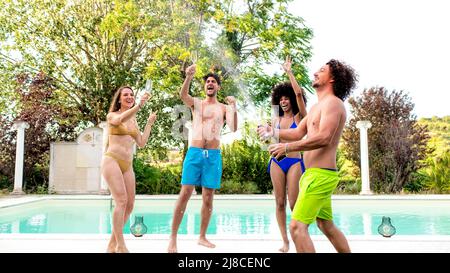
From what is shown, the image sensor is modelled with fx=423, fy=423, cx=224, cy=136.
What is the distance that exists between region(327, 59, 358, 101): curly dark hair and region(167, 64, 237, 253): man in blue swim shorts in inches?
50.7

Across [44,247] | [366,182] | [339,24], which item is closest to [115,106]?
[44,247]

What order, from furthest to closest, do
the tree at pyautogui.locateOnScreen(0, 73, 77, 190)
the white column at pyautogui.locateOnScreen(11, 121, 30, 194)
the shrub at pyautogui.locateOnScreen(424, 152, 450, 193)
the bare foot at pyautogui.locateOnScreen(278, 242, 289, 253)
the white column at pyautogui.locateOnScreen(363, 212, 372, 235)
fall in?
the shrub at pyautogui.locateOnScreen(424, 152, 450, 193) → the tree at pyautogui.locateOnScreen(0, 73, 77, 190) → the white column at pyautogui.locateOnScreen(11, 121, 30, 194) → the white column at pyautogui.locateOnScreen(363, 212, 372, 235) → the bare foot at pyautogui.locateOnScreen(278, 242, 289, 253)

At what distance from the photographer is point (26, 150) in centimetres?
1323

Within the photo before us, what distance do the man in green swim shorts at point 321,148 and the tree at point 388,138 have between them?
38.0ft

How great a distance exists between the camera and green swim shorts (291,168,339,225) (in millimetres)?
2559

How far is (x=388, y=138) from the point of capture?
13.9 metres

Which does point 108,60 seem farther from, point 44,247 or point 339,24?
point 44,247

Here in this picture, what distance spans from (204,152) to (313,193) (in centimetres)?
159

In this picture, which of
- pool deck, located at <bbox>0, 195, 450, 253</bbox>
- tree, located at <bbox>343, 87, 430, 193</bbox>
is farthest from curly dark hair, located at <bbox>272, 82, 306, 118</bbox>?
tree, located at <bbox>343, 87, 430, 193</bbox>

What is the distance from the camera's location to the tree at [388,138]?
44.9ft

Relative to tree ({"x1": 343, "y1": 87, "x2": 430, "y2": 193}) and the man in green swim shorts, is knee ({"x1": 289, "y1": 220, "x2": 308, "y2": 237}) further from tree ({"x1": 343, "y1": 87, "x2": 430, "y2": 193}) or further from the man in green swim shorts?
tree ({"x1": 343, "y1": 87, "x2": 430, "y2": 193})

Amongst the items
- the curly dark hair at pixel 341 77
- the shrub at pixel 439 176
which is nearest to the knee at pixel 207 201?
the curly dark hair at pixel 341 77
